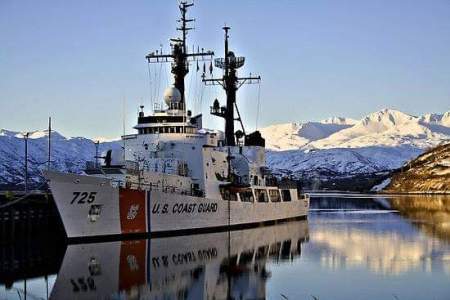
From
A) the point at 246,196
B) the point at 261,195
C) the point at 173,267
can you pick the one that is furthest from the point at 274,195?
the point at 173,267

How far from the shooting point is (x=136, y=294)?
80.4ft

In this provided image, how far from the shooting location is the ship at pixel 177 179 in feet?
119

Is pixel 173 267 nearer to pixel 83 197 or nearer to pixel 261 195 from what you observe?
pixel 83 197

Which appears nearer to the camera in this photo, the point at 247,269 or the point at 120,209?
the point at 247,269

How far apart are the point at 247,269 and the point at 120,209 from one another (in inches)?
368

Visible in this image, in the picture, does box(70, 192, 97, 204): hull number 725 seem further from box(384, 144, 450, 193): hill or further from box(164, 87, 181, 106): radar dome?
box(384, 144, 450, 193): hill

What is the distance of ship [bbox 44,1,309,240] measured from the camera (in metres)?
36.4

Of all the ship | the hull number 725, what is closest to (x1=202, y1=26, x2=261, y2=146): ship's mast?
the ship

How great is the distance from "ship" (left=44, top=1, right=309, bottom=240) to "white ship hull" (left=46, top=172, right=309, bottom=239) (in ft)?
0.16

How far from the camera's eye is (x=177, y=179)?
4250 cm

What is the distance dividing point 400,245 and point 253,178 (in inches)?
623

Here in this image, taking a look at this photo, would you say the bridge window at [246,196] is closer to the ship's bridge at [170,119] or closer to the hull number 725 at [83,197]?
the ship's bridge at [170,119]

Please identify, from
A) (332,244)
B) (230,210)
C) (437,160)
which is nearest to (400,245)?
(332,244)

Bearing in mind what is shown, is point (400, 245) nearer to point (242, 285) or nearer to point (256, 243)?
point (256, 243)
